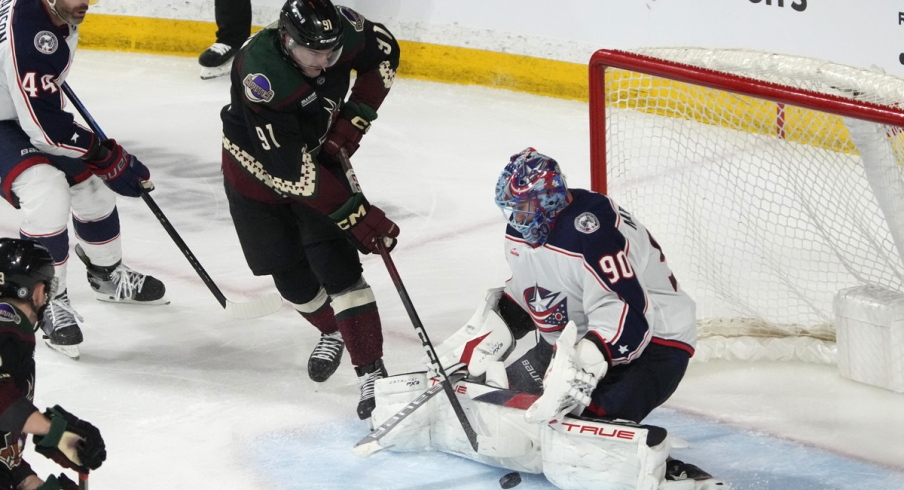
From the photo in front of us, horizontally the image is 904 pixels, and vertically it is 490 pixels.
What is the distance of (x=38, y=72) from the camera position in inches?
125

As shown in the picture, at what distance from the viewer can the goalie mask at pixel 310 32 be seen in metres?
2.72

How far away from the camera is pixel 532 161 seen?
2549mm

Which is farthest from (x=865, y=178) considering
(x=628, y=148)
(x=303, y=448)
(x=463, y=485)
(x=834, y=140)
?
(x=303, y=448)

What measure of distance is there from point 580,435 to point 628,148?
136 centimetres

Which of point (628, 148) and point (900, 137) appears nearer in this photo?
point (900, 137)

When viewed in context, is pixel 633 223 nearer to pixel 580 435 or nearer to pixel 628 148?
pixel 580 435

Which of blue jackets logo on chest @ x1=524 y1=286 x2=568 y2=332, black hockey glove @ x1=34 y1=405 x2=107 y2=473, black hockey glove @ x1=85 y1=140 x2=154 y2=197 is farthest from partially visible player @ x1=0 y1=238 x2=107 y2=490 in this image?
black hockey glove @ x1=85 y1=140 x2=154 y2=197

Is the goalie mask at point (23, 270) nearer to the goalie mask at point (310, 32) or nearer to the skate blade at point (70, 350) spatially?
the goalie mask at point (310, 32)

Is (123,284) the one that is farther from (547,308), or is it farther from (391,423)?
(547,308)

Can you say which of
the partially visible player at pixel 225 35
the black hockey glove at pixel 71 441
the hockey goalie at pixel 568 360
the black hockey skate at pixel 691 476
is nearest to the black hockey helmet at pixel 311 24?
the hockey goalie at pixel 568 360

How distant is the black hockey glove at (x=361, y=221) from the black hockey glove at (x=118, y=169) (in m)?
0.88

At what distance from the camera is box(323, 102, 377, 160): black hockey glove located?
3045 millimetres

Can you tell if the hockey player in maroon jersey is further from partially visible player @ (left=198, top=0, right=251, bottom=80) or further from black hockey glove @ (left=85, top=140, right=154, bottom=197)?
partially visible player @ (left=198, top=0, right=251, bottom=80)

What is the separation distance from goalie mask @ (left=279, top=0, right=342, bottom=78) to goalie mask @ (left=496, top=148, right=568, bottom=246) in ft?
1.81
